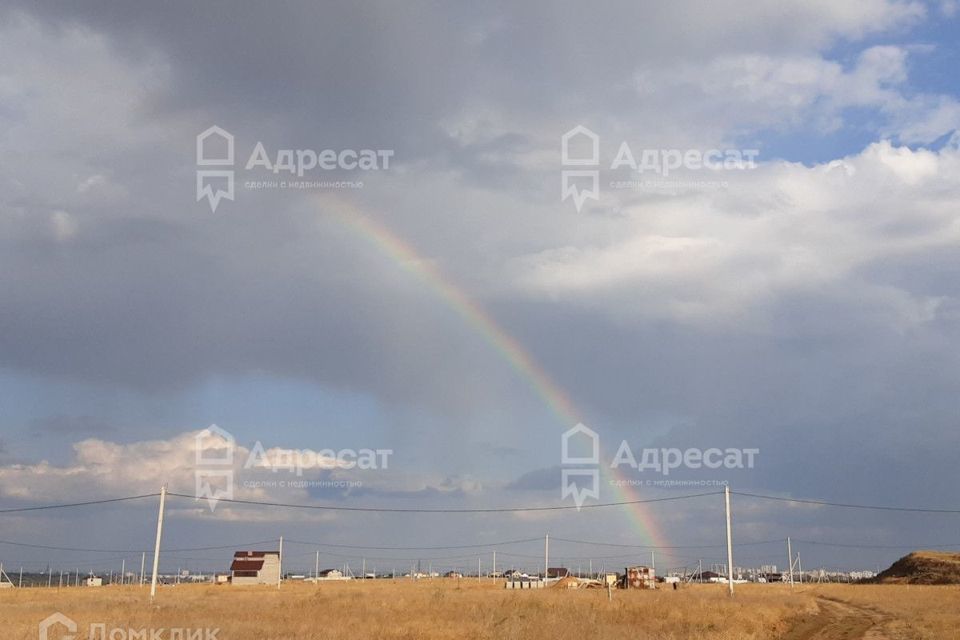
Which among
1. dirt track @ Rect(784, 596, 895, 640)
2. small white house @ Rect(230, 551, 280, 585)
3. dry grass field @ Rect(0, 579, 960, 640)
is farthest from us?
small white house @ Rect(230, 551, 280, 585)

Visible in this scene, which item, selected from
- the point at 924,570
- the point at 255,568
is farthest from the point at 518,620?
the point at 924,570

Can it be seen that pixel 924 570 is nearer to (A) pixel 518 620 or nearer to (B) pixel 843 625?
(B) pixel 843 625

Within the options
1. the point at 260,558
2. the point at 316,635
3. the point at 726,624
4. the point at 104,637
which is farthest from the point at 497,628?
the point at 260,558

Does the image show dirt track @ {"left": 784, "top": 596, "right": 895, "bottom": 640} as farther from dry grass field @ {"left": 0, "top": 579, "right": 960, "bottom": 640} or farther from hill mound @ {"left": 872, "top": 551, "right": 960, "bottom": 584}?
hill mound @ {"left": 872, "top": 551, "right": 960, "bottom": 584}

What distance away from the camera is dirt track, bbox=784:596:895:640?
106ft

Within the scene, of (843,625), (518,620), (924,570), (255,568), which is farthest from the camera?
(924,570)

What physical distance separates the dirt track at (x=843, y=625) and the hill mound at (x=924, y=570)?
7976cm

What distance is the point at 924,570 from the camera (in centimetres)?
12250

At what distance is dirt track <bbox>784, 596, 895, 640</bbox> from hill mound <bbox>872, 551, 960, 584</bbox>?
7976cm

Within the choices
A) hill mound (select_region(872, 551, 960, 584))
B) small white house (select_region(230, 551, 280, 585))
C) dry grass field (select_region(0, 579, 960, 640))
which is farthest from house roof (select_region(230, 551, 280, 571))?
hill mound (select_region(872, 551, 960, 584))

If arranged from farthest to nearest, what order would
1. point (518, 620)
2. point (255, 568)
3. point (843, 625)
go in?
point (255, 568), point (843, 625), point (518, 620)

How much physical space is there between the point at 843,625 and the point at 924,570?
101 meters

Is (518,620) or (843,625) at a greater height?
(518,620)

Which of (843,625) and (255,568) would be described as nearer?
(843,625)
